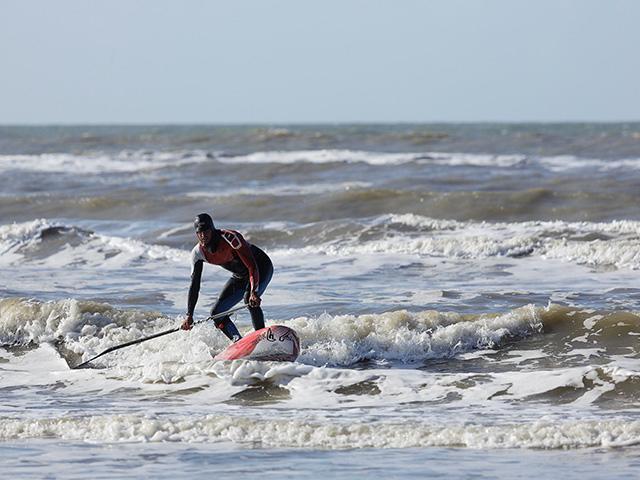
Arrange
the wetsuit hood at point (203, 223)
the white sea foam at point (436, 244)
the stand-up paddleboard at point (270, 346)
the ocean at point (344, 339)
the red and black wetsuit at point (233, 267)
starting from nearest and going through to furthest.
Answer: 1. the ocean at point (344, 339)
2. the wetsuit hood at point (203, 223)
3. the red and black wetsuit at point (233, 267)
4. the stand-up paddleboard at point (270, 346)
5. the white sea foam at point (436, 244)

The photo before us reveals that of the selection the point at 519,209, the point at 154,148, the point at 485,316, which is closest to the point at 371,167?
the point at 519,209

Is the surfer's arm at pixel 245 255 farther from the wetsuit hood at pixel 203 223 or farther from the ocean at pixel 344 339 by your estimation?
the ocean at pixel 344 339

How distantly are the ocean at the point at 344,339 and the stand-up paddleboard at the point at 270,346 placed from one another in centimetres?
12

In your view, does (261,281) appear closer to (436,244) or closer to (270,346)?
(270,346)

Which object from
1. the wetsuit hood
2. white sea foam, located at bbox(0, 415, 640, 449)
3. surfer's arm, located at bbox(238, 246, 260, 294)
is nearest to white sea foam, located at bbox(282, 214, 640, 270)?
surfer's arm, located at bbox(238, 246, 260, 294)

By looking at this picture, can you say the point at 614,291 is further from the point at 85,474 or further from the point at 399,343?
the point at 85,474

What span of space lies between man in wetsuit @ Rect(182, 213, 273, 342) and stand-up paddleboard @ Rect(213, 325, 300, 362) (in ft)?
0.45

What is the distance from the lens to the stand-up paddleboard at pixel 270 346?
11383 mm

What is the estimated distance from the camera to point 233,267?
1133 centimetres

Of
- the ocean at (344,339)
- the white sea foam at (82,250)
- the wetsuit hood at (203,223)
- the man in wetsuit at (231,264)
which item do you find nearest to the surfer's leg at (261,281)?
the man in wetsuit at (231,264)

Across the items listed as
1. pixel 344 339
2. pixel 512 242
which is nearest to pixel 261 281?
pixel 344 339

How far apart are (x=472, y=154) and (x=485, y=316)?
32541 millimetres

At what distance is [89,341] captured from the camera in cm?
1348

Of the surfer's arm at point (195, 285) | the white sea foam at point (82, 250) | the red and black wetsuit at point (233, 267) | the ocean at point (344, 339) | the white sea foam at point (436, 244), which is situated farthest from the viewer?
the white sea foam at point (82, 250)
